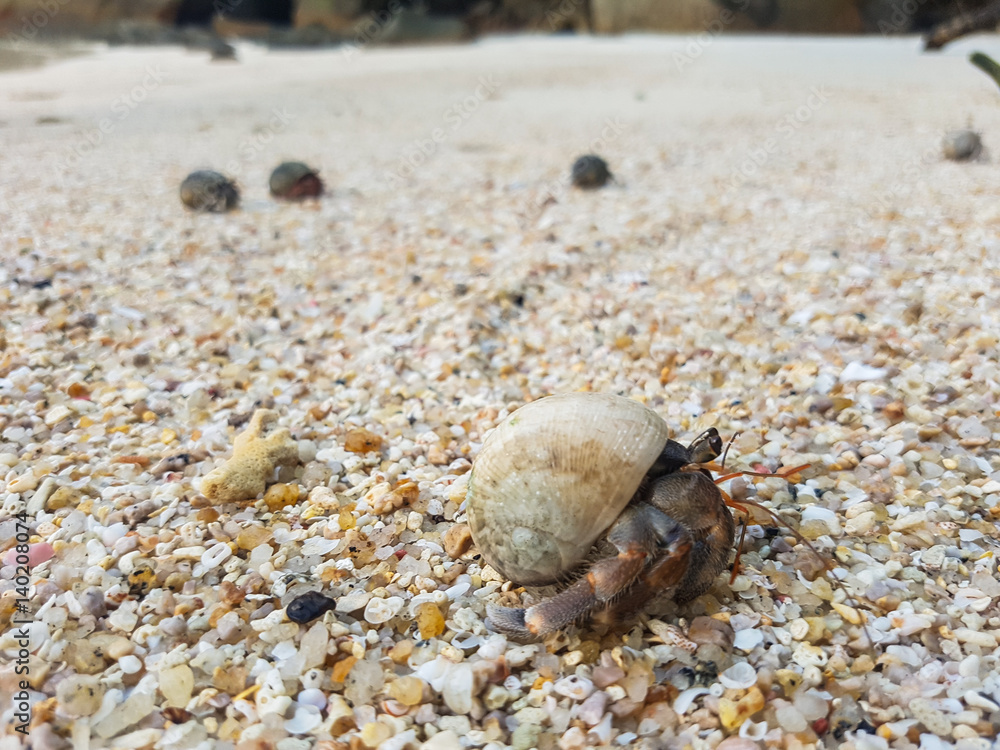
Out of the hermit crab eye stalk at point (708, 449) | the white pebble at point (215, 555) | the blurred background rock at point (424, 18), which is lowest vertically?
the white pebble at point (215, 555)

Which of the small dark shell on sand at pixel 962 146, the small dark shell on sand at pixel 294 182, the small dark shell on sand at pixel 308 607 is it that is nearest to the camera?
the small dark shell on sand at pixel 308 607

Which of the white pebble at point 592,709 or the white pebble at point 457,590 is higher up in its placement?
the white pebble at point 457,590

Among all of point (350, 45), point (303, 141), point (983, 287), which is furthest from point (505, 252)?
point (350, 45)

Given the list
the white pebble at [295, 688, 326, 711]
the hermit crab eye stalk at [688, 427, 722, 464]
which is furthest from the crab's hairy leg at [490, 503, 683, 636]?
the white pebble at [295, 688, 326, 711]

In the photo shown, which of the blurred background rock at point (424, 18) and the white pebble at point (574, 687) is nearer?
the white pebble at point (574, 687)

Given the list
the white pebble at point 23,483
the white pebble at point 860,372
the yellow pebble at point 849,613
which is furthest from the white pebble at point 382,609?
the white pebble at point 860,372

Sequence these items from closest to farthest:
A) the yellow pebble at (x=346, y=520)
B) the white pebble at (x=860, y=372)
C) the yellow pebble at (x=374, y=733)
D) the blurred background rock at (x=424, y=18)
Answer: the yellow pebble at (x=374, y=733), the yellow pebble at (x=346, y=520), the white pebble at (x=860, y=372), the blurred background rock at (x=424, y=18)

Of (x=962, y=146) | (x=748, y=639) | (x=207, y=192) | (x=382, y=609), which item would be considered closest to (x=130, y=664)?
(x=382, y=609)

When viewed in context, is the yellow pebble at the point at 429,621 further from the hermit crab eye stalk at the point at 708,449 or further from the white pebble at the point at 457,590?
the hermit crab eye stalk at the point at 708,449
